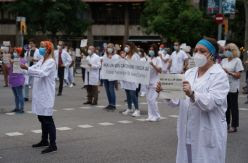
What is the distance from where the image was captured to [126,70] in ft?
47.1

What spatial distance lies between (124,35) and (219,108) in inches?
2348

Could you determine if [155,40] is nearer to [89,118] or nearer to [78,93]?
[78,93]

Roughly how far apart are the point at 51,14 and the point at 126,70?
35.8 m

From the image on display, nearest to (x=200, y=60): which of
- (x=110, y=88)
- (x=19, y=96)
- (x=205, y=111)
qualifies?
Answer: (x=205, y=111)

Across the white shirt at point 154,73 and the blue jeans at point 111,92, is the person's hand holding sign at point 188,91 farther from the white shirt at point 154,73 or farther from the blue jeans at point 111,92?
the blue jeans at point 111,92

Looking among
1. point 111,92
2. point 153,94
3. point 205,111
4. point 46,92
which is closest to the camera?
point 205,111

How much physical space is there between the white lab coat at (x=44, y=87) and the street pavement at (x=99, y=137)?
791 millimetres

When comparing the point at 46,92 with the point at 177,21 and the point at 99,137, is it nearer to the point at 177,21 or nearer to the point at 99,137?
the point at 99,137

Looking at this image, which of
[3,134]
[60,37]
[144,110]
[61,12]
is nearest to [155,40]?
[60,37]

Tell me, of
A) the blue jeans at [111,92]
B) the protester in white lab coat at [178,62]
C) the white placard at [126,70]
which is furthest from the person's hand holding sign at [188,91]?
the protester in white lab coat at [178,62]

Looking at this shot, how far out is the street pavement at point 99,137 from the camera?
8.38 meters

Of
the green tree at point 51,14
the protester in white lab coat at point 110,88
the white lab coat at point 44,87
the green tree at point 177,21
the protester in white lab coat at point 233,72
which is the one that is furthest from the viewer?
the green tree at point 51,14

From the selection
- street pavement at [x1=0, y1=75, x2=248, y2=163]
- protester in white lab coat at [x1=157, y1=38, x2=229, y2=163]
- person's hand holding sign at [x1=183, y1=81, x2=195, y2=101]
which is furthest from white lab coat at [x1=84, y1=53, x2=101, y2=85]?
person's hand holding sign at [x1=183, y1=81, x2=195, y2=101]

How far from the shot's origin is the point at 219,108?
4.95 metres
